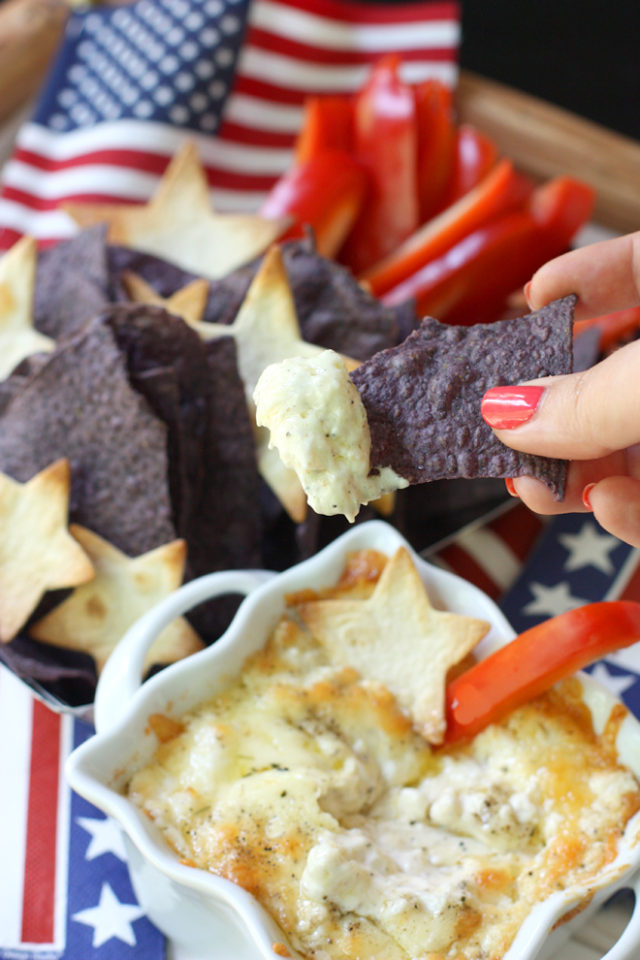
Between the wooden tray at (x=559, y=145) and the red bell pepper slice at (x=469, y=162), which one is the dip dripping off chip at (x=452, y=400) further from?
the wooden tray at (x=559, y=145)

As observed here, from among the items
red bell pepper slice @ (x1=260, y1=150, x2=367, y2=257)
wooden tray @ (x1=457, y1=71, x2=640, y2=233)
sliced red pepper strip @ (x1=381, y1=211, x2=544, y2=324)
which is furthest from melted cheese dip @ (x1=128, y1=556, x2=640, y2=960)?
wooden tray @ (x1=457, y1=71, x2=640, y2=233)

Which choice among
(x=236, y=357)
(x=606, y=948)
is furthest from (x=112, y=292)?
(x=606, y=948)

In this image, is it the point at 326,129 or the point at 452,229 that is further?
the point at 326,129

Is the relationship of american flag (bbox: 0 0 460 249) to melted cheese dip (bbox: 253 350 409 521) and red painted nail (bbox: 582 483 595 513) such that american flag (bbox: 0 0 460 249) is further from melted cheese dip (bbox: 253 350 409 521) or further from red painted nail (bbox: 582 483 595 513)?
melted cheese dip (bbox: 253 350 409 521)

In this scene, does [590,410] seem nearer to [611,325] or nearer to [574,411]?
[574,411]

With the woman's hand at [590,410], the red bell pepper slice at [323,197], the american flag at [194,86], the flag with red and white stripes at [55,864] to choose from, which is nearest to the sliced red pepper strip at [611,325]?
the woman's hand at [590,410]

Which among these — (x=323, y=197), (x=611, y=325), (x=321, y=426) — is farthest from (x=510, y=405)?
(x=323, y=197)

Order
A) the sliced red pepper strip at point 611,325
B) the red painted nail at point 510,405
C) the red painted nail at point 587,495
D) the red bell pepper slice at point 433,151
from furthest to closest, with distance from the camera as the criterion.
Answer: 1. the red bell pepper slice at point 433,151
2. the sliced red pepper strip at point 611,325
3. the red painted nail at point 587,495
4. the red painted nail at point 510,405

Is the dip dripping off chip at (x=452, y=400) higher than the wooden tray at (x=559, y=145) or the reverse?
higher
